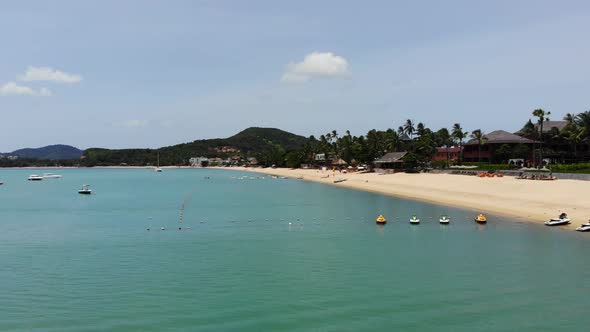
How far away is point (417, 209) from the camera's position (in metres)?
67.2

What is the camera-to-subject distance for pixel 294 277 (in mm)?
28766

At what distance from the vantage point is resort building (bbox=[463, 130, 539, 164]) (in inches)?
4690

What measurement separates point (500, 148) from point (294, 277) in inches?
4150

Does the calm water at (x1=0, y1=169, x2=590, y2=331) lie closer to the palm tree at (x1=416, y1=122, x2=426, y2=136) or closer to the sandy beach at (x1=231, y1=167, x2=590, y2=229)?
the sandy beach at (x1=231, y1=167, x2=590, y2=229)

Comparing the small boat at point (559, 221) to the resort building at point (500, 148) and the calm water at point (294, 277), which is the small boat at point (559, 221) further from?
the resort building at point (500, 148)

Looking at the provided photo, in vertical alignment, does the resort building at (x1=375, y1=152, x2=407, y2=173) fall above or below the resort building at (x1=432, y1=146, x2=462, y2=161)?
below

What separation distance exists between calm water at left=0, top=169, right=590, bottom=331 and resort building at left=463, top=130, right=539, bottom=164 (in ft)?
240

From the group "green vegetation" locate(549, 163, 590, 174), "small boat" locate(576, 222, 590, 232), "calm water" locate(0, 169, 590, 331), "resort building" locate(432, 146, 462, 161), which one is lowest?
"calm water" locate(0, 169, 590, 331)

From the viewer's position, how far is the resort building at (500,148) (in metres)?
119

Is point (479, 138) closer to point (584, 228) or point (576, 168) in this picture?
point (576, 168)

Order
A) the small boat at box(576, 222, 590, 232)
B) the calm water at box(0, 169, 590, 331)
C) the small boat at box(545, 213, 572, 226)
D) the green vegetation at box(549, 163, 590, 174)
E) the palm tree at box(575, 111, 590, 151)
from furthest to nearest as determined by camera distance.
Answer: the palm tree at box(575, 111, 590, 151)
the green vegetation at box(549, 163, 590, 174)
the small boat at box(545, 213, 572, 226)
the small boat at box(576, 222, 590, 232)
the calm water at box(0, 169, 590, 331)

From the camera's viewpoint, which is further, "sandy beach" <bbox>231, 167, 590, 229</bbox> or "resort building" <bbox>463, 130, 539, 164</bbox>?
"resort building" <bbox>463, 130, 539, 164</bbox>

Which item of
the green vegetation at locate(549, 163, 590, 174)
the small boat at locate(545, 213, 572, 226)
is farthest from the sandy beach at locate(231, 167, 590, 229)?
the green vegetation at locate(549, 163, 590, 174)

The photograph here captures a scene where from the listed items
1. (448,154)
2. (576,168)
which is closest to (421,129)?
(448,154)
